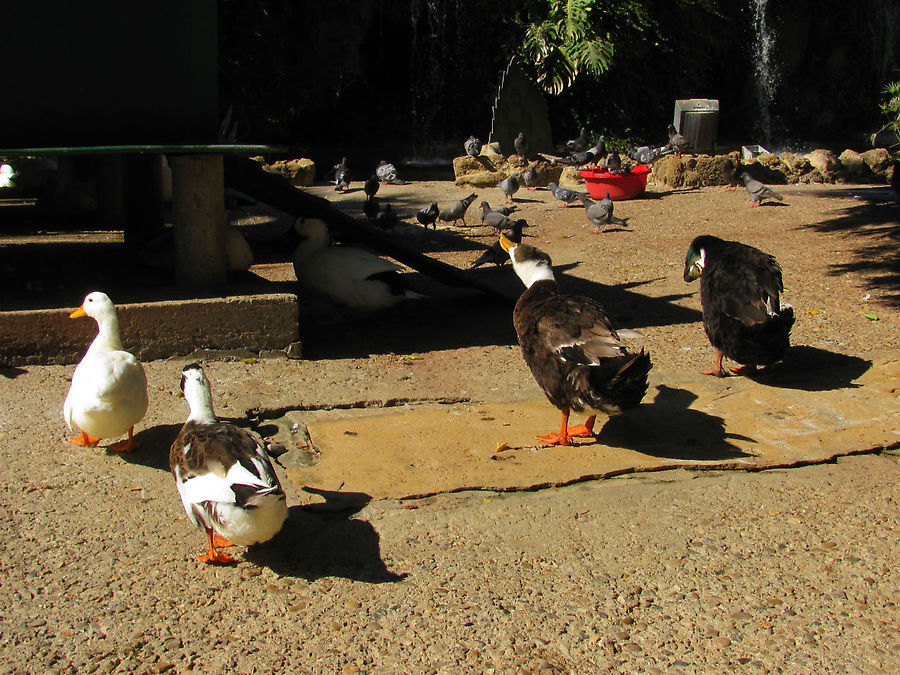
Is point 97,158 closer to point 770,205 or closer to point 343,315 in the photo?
point 343,315

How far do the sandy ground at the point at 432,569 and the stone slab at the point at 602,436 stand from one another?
0.13 meters

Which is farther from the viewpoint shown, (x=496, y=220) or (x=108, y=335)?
(x=496, y=220)

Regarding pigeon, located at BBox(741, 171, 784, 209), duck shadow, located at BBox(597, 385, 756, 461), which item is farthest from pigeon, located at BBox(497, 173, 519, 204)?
duck shadow, located at BBox(597, 385, 756, 461)

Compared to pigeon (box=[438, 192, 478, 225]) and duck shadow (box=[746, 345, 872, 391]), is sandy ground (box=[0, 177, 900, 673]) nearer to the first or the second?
duck shadow (box=[746, 345, 872, 391])

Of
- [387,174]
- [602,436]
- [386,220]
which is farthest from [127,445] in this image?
[387,174]

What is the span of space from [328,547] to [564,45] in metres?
17.9

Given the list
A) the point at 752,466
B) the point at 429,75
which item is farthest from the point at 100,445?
the point at 429,75

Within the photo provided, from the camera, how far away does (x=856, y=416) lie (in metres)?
5.21

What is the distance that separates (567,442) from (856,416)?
1816 millimetres

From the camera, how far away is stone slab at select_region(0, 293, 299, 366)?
5.59 meters

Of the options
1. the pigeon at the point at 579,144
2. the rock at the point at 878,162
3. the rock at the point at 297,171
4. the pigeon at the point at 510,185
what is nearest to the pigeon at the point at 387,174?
the rock at the point at 297,171

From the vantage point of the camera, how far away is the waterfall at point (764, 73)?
77.3ft

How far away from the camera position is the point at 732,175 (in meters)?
14.6

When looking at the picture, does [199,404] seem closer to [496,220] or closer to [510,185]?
[496,220]
